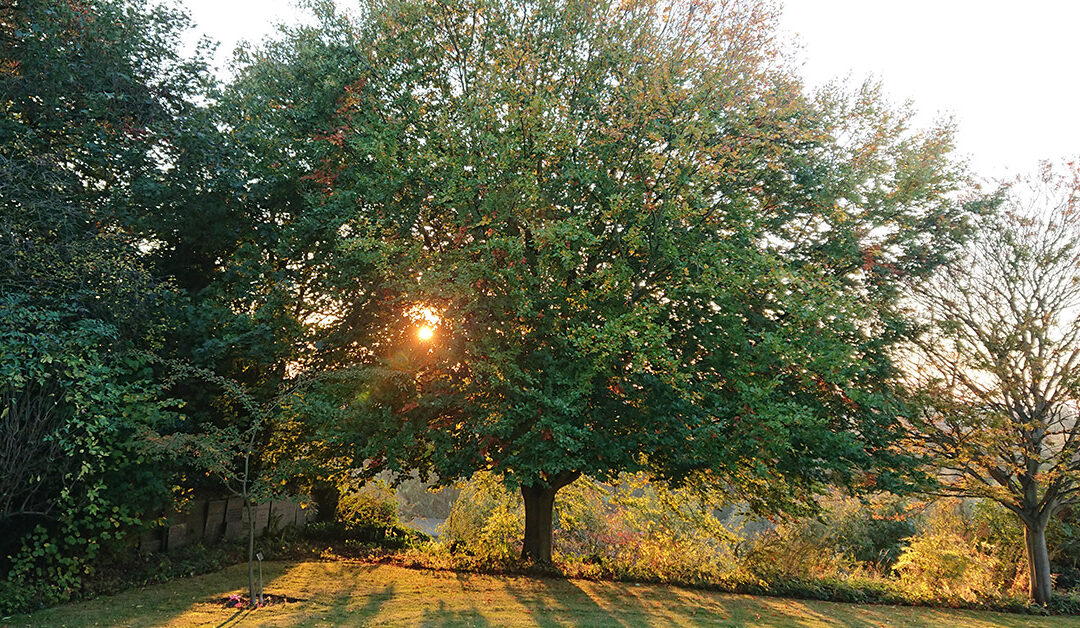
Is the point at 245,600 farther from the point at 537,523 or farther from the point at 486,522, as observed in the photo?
the point at 486,522

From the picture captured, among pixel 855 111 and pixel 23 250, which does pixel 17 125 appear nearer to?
pixel 23 250

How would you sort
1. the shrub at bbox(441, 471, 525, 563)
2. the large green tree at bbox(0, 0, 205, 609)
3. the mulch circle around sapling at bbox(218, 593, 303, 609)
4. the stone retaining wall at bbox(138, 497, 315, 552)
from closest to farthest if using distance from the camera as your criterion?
the large green tree at bbox(0, 0, 205, 609)
the mulch circle around sapling at bbox(218, 593, 303, 609)
the stone retaining wall at bbox(138, 497, 315, 552)
the shrub at bbox(441, 471, 525, 563)

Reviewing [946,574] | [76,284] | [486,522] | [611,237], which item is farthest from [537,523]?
[76,284]

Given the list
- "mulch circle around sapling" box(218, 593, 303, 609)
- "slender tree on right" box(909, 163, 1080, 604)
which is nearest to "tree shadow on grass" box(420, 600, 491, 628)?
"mulch circle around sapling" box(218, 593, 303, 609)

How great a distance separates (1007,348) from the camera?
14125 mm

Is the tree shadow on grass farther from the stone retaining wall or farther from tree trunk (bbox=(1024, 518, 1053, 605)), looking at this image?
tree trunk (bbox=(1024, 518, 1053, 605))

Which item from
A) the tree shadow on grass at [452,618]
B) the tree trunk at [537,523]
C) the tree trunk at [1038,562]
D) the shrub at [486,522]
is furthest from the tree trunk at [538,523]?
the tree trunk at [1038,562]

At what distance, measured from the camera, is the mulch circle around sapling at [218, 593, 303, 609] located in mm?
9664

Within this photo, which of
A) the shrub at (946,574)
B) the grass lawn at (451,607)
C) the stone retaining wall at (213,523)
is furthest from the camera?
the shrub at (946,574)

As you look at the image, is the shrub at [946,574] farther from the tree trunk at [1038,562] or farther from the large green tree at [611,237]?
the large green tree at [611,237]

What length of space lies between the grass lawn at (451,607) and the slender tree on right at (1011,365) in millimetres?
2856

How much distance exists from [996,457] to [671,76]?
11.3 metres

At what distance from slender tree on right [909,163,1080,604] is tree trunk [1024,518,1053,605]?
0.02 meters

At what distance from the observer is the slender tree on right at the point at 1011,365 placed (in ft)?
45.3
